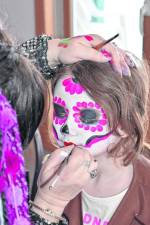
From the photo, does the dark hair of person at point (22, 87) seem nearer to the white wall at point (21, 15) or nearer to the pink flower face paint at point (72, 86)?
the pink flower face paint at point (72, 86)

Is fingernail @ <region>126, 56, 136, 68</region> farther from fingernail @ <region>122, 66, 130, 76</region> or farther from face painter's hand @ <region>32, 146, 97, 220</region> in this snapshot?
face painter's hand @ <region>32, 146, 97, 220</region>

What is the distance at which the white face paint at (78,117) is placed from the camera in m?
0.78

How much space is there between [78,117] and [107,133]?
0.19ft

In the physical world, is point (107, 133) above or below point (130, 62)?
below

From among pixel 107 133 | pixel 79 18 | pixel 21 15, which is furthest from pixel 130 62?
pixel 21 15

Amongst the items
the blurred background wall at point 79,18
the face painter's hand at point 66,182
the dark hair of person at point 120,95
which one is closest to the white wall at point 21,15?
the blurred background wall at point 79,18

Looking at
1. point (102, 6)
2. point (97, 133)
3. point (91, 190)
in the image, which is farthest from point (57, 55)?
point (102, 6)

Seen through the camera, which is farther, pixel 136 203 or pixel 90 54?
pixel 136 203

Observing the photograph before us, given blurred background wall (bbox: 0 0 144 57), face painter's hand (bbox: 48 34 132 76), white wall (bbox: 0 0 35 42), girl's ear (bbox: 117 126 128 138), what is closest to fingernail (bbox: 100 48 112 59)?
face painter's hand (bbox: 48 34 132 76)

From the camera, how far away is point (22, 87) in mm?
534

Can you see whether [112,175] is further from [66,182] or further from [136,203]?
[66,182]

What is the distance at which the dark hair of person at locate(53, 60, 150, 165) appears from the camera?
786mm

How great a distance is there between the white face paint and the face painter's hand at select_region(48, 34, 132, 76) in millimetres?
49

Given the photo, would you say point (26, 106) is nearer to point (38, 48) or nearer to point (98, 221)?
point (38, 48)
